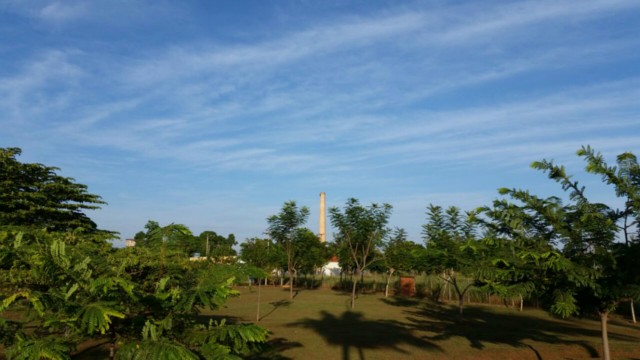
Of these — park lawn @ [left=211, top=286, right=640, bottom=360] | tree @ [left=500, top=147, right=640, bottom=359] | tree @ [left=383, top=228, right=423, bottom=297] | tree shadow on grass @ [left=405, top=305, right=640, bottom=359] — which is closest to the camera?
tree @ [left=500, top=147, right=640, bottom=359]

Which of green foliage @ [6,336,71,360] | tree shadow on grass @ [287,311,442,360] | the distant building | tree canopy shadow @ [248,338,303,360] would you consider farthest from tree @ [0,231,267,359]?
the distant building

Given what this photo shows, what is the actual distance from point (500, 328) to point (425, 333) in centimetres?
474

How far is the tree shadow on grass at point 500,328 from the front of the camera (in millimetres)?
18341

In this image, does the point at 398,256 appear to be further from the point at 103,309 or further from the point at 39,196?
the point at 103,309

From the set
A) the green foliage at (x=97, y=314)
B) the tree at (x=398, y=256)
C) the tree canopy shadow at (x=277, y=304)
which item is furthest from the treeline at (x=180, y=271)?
the tree at (x=398, y=256)

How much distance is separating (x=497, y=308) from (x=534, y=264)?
2499 cm

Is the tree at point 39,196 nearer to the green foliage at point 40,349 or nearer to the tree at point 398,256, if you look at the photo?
the green foliage at point 40,349

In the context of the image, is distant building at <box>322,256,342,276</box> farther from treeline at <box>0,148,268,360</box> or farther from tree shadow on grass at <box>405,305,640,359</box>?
treeline at <box>0,148,268,360</box>

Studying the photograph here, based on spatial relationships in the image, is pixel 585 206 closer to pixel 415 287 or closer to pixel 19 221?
pixel 19 221

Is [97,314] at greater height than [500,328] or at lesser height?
greater

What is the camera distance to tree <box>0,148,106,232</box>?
67.2 feet

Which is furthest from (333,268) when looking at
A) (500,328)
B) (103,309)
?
(103,309)

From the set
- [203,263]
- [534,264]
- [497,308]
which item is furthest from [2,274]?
[497,308]

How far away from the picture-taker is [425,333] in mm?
19859
